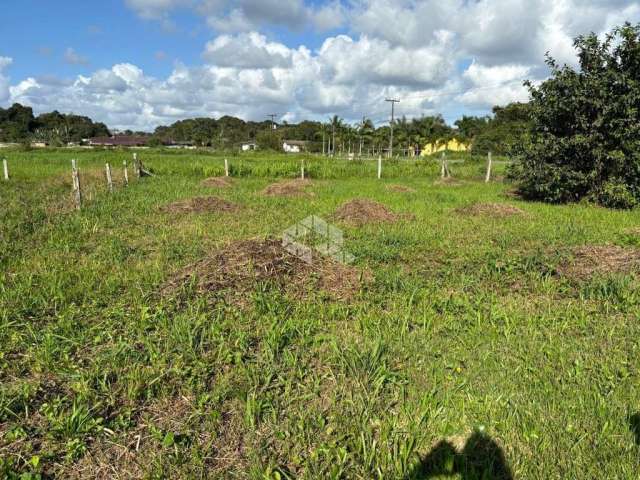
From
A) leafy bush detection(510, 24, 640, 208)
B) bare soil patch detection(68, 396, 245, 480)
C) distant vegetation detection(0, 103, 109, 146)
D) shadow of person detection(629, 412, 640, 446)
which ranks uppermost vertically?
distant vegetation detection(0, 103, 109, 146)

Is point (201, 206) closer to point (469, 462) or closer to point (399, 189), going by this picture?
point (399, 189)

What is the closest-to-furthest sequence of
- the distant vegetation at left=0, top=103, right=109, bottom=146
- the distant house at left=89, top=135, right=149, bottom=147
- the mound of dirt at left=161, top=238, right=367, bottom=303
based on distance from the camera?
the mound of dirt at left=161, top=238, right=367, bottom=303 < the distant house at left=89, top=135, right=149, bottom=147 < the distant vegetation at left=0, top=103, right=109, bottom=146

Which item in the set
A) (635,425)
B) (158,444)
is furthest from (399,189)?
(158,444)

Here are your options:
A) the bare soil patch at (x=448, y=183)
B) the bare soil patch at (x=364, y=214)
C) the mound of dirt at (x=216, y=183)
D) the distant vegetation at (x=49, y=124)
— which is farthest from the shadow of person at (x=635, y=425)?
the distant vegetation at (x=49, y=124)

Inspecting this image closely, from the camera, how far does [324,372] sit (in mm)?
3166

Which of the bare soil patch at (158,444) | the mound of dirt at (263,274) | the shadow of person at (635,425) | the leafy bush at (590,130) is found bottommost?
the bare soil patch at (158,444)

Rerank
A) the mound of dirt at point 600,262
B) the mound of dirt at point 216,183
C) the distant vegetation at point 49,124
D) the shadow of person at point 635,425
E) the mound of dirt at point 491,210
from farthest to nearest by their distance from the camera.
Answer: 1. the distant vegetation at point 49,124
2. the mound of dirt at point 216,183
3. the mound of dirt at point 491,210
4. the mound of dirt at point 600,262
5. the shadow of person at point 635,425

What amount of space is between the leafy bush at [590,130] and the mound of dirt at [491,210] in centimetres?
333

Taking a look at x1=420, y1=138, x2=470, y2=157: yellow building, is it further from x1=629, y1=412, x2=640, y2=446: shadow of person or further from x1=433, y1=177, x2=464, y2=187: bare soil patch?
x1=629, y1=412, x2=640, y2=446: shadow of person

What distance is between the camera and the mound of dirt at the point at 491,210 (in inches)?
398

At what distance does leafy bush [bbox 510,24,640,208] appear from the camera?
11516 millimetres

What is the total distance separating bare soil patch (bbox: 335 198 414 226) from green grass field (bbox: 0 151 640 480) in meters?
2.90

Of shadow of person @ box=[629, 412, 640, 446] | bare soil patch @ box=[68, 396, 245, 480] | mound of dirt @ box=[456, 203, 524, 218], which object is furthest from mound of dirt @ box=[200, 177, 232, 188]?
shadow of person @ box=[629, 412, 640, 446]

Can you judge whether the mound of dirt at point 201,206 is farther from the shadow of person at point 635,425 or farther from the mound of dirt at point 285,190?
the shadow of person at point 635,425
